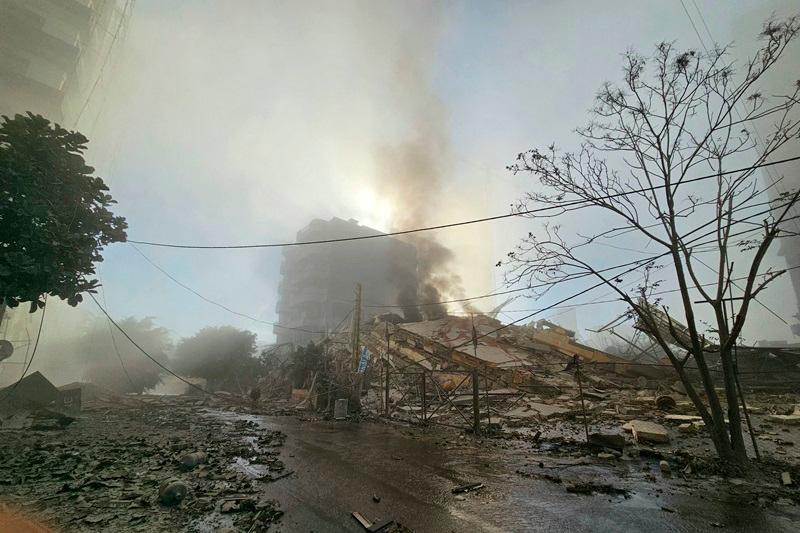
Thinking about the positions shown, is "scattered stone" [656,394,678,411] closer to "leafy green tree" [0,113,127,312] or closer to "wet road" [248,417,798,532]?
"wet road" [248,417,798,532]

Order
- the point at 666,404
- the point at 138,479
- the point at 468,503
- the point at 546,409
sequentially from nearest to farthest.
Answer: the point at 468,503 → the point at 138,479 → the point at 666,404 → the point at 546,409

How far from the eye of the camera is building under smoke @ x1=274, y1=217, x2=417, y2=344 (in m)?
66.9

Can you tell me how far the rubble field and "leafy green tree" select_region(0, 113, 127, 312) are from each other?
446cm

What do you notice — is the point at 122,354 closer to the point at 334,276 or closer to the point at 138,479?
the point at 334,276

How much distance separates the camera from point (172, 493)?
514 cm

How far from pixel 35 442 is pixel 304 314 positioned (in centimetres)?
6119

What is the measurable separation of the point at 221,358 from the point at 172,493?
3657 cm

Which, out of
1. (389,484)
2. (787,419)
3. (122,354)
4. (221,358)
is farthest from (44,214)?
(122,354)

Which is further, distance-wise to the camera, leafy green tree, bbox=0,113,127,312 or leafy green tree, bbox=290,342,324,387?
leafy green tree, bbox=290,342,324,387

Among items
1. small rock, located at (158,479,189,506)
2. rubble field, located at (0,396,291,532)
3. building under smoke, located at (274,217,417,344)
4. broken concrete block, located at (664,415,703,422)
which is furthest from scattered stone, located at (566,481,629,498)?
building under smoke, located at (274,217,417,344)

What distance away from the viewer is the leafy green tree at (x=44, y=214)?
30.6 feet

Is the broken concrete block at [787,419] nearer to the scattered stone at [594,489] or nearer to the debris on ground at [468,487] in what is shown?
the scattered stone at [594,489]

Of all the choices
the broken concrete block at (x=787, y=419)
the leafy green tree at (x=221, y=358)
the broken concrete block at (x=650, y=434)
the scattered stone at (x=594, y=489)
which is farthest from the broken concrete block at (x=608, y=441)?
the leafy green tree at (x=221, y=358)

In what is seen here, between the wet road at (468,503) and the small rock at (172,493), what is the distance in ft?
4.50
